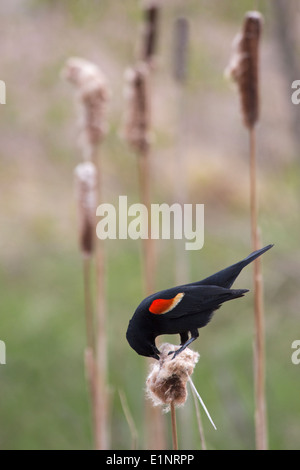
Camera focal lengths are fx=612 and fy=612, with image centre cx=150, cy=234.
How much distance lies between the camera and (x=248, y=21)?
2.67 feet

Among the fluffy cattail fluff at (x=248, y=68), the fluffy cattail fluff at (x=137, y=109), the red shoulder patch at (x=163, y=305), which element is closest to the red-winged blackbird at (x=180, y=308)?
the red shoulder patch at (x=163, y=305)

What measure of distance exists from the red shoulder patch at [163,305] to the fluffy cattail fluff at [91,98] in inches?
28.1

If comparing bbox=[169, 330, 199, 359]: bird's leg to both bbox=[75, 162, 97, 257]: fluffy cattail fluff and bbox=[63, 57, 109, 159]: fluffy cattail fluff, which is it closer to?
bbox=[75, 162, 97, 257]: fluffy cattail fluff

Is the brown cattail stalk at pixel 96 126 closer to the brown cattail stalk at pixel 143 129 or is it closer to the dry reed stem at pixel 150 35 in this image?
the brown cattail stalk at pixel 143 129

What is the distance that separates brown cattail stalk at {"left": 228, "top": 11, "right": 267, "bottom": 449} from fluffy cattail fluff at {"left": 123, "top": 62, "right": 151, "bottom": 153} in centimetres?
30

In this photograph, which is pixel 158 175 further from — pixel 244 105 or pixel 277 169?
pixel 244 105

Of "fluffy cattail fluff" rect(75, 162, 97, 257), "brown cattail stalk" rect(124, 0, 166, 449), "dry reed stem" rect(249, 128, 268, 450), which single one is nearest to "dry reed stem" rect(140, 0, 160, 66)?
"brown cattail stalk" rect(124, 0, 166, 449)

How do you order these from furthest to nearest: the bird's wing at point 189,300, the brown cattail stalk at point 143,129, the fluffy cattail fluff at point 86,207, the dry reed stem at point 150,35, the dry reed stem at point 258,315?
1. the dry reed stem at point 150,35
2. the brown cattail stalk at point 143,129
3. the fluffy cattail fluff at point 86,207
4. the dry reed stem at point 258,315
5. the bird's wing at point 189,300

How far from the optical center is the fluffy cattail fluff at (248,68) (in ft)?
2.70

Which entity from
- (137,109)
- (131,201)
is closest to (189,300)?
(137,109)

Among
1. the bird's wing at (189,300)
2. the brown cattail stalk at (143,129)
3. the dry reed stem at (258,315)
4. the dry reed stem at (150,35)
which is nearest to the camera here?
→ the bird's wing at (189,300)
